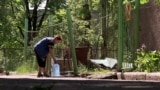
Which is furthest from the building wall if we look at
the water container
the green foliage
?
the water container

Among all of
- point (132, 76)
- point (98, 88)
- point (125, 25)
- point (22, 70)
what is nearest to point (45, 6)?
point (22, 70)

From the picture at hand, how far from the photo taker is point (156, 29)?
2577 centimetres

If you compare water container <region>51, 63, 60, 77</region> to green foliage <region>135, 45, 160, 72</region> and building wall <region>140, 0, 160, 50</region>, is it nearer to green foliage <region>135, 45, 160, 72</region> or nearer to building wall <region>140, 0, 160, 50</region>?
green foliage <region>135, 45, 160, 72</region>

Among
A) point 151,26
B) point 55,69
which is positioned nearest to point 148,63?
point 55,69

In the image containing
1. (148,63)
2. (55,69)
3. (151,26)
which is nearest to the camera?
(148,63)

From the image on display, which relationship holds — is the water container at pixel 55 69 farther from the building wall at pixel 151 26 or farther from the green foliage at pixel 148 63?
the building wall at pixel 151 26

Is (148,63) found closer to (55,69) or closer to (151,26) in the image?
(55,69)

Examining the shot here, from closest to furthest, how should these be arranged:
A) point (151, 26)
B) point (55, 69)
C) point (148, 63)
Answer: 1. point (148, 63)
2. point (55, 69)
3. point (151, 26)

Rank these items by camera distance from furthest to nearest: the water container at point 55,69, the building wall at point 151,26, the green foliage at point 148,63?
1. the building wall at point 151,26
2. the water container at point 55,69
3. the green foliage at point 148,63

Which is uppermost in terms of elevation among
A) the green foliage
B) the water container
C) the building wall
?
the building wall

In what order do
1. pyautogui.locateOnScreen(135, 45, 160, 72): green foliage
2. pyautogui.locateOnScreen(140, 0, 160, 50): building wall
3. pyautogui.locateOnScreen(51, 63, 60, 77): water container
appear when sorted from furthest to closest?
pyautogui.locateOnScreen(140, 0, 160, 50): building wall < pyautogui.locateOnScreen(51, 63, 60, 77): water container < pyautogui.locateOnScreen(135, 45, 160, 72): green foliage

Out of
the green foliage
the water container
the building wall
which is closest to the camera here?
the green foliage

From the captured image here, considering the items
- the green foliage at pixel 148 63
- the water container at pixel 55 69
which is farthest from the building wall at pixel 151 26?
the water container at pixel 55 69

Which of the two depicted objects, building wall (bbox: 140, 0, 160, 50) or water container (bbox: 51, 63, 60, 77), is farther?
building wall (bbox: 140, 0, 160, 50)
